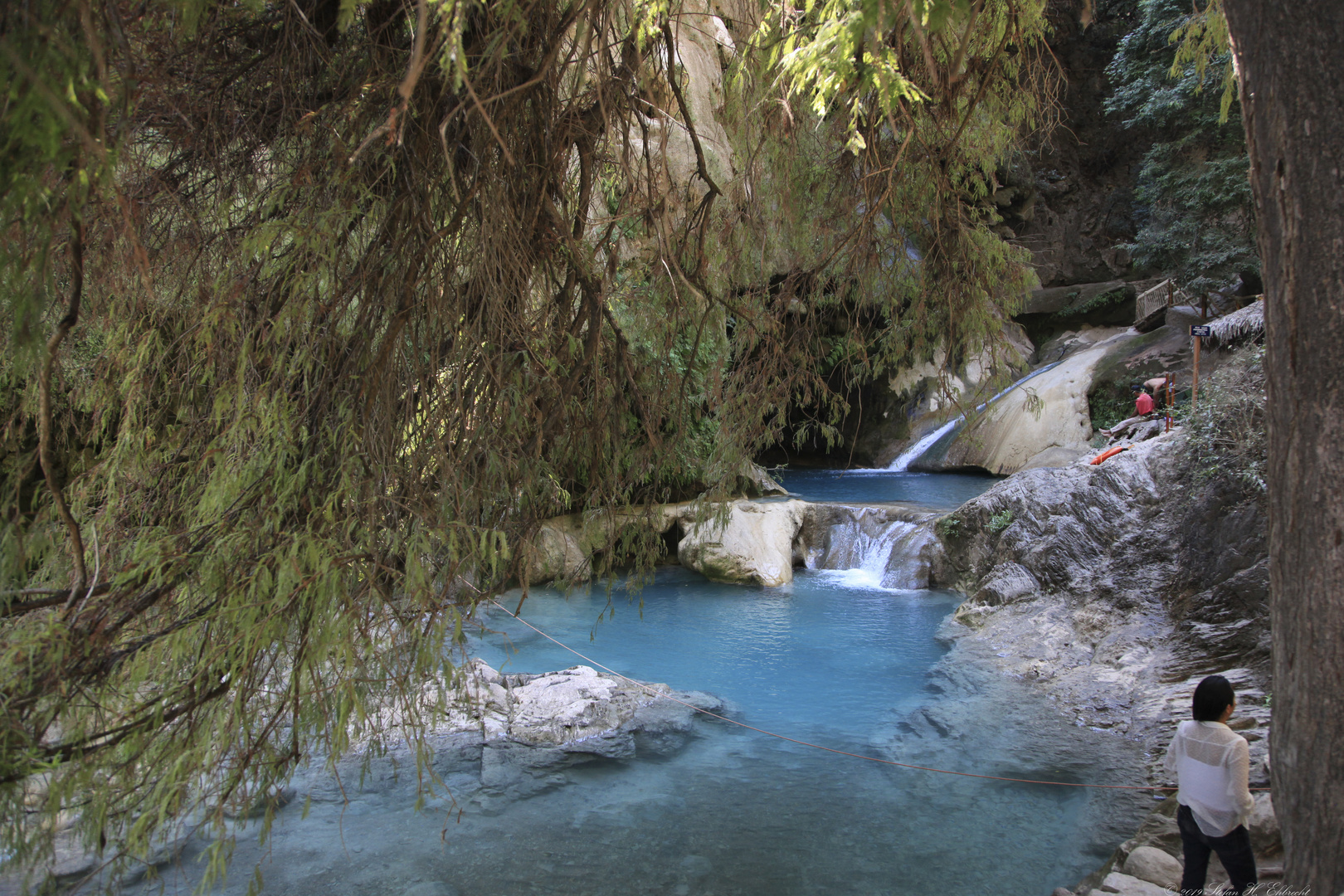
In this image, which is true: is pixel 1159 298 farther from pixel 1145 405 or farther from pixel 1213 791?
pixel 1213 791

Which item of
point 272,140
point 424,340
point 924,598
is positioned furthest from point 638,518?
point 924,598

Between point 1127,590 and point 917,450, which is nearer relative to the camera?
point 1127,590

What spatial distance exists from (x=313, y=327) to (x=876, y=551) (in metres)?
8.51

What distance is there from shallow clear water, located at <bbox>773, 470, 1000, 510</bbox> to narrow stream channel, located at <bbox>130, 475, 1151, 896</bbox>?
4855 millimetres

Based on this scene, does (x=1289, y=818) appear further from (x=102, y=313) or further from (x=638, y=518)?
(x=102, y=313)

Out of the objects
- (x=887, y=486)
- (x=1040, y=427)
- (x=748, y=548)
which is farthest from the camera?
(x=1040, y=427)

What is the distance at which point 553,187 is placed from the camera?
9.35 ft

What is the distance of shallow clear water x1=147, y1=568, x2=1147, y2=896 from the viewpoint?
4.03 meters

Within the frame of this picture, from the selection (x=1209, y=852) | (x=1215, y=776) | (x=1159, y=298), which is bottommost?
(x=1209, y=852)

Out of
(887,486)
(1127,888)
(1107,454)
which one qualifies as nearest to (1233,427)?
(1107,454)

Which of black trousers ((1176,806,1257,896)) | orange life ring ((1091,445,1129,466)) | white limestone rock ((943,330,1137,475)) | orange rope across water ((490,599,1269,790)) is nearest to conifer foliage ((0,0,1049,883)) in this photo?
orange rope across water ((490,599,1269,790))

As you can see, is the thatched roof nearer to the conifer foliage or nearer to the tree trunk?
the conifer foliage

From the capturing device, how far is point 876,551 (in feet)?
32.8

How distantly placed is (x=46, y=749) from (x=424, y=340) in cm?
146
